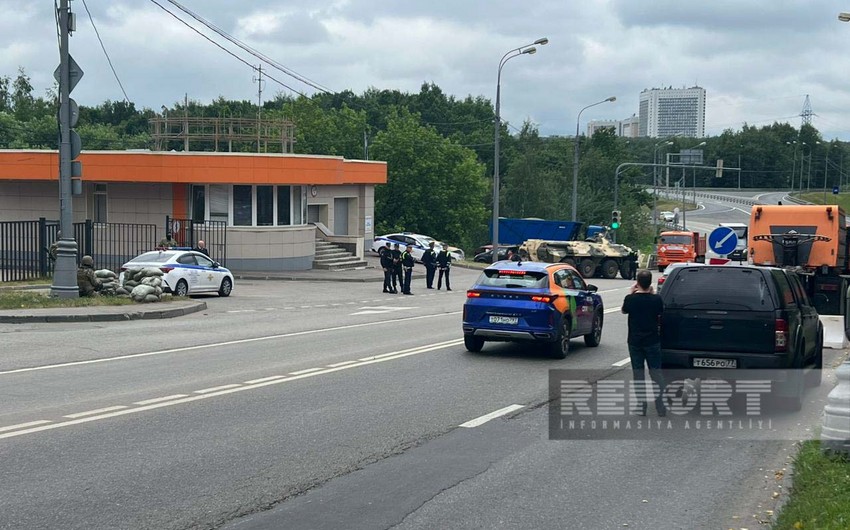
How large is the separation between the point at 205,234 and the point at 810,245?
2251 centimetres

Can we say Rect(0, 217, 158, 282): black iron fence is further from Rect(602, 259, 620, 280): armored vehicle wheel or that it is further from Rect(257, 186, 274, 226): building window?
Rect(602, 259, 620, 280): armored vehicle wheel

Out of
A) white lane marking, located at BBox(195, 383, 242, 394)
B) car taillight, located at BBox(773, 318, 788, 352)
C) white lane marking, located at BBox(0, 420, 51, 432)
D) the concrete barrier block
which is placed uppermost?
car taillight, located at BBox(773, 318, 788, 352)

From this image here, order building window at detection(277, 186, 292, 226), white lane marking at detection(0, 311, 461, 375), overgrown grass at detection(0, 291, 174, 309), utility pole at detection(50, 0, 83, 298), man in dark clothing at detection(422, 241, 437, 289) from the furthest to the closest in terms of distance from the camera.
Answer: building window at detection(277, 186, 292, 226), man in dark clothing at detection(422, 241, 437, 289), utility pole at detection(50, 0, 83, 298), overgrown grass at detection(0, 291, 174, 309), white lane marking at detection(0, 311, 461, 375)

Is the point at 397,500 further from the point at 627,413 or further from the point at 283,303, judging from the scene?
the point at 283,303

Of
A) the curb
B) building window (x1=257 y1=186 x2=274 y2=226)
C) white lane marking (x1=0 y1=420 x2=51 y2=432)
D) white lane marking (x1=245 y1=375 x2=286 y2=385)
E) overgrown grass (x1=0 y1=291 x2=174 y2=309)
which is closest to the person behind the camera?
white lane marking (x1=0 y1=420 x2=51 y2=432)

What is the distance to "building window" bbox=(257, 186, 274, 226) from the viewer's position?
39.6 meters

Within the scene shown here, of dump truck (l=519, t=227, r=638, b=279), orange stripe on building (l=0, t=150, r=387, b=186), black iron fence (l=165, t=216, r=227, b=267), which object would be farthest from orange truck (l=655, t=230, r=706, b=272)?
black iron fence (l=165, t=216, r=227, b=267)

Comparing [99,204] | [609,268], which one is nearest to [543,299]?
[99,204]

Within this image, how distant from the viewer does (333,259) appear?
43438mm

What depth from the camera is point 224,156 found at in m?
37.5

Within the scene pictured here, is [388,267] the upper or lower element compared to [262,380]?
upper

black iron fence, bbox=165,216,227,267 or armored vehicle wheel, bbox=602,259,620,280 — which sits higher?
black iron fence, bbox=165,216,227,267

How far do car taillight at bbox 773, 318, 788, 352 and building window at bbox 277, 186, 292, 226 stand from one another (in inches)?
1181

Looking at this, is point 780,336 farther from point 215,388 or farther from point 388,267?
point 388,267
